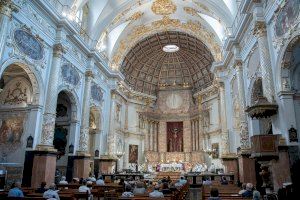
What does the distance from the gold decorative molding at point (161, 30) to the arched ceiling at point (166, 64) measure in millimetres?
1223

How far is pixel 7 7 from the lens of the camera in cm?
1029

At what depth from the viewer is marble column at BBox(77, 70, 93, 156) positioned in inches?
636

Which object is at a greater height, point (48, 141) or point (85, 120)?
point (85, 120)

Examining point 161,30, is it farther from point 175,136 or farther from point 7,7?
A: point 7,7

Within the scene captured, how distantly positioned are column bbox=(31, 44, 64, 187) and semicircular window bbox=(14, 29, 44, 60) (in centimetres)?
101

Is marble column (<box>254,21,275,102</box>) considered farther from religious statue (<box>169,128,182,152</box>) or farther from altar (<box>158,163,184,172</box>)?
religious statue (<box>169,128,182,152</box>)

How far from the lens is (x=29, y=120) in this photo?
41.5 feet

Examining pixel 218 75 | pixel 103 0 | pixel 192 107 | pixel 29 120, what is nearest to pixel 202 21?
pixel 218 75

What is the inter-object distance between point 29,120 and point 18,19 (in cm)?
448

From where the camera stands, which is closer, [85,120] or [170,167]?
[85,120]

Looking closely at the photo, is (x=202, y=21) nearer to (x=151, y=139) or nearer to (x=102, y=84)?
(x=102, y=84)

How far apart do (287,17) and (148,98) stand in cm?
1983

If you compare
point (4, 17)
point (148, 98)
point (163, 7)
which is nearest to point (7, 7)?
point (4, 17)

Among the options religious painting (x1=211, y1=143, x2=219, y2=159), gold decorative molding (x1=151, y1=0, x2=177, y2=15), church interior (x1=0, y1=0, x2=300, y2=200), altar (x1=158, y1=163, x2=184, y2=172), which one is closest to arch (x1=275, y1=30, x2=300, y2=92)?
church interior (x1=0, y1=0, x2=300, y2=200)
